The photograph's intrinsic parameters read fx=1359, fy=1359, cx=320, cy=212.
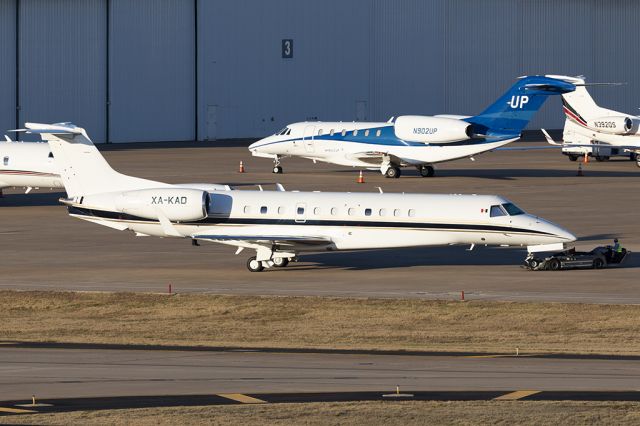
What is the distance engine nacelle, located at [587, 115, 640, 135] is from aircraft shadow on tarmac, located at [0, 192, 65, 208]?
114ft

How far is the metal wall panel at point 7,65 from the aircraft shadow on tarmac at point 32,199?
31.4 meters

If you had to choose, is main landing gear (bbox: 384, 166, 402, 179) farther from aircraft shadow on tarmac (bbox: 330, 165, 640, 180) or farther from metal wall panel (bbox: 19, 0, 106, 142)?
metal wall panel (bbox: 19, 0, 106, 142)

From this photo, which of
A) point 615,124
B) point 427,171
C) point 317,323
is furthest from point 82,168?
point 615,124

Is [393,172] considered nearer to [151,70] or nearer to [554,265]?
[554,265]

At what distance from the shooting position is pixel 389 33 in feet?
363

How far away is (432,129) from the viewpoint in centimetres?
6931

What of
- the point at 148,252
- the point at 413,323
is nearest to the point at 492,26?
the point at 148,252

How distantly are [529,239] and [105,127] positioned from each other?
6502cm

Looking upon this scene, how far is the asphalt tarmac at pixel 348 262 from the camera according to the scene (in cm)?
3750

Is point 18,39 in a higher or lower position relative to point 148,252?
higher

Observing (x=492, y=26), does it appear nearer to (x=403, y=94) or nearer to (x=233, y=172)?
(x=403, y=94)

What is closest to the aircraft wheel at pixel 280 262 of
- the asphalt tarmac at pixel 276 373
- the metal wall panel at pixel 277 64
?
the asphalt tarmac at pixel 276 373

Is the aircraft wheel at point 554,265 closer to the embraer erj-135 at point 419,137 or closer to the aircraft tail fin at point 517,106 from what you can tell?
the aircraft tail fin at point 517,106

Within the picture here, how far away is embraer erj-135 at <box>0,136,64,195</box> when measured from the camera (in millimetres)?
57750
